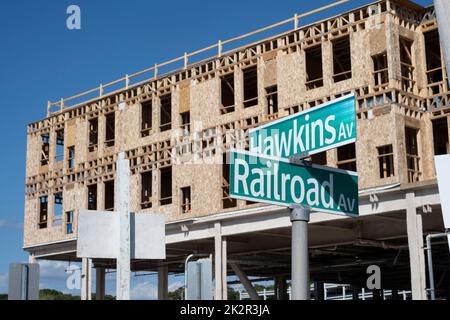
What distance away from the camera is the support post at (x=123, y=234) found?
6559 millimetres

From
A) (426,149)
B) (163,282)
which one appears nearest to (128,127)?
(163,282)

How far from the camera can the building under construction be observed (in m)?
28.3

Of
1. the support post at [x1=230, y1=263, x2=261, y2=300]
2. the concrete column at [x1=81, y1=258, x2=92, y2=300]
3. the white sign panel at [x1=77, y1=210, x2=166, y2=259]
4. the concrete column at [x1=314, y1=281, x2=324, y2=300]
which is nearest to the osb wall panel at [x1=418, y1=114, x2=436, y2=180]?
the support post at [x1=230, y1=263, x2=261, y2=300]

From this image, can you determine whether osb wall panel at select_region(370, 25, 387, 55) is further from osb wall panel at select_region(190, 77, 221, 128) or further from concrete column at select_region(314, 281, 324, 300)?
concrete column at select_region(314, 281, 324, 300)

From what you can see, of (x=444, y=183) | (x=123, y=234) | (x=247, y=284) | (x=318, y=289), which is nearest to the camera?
(x=123, y=234)

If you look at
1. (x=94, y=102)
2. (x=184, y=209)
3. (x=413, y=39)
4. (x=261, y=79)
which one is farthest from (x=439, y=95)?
(x=94, y=102)

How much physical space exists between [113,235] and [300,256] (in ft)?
5.58

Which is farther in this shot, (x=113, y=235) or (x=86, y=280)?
(x=86, y=280)

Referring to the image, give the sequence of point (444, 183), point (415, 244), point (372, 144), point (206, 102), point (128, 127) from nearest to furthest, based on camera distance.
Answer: point (444, 183)
point (415, 244)
point (372, 144)
point (206, 102)
point (128, 127)

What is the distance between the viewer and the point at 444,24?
677cm

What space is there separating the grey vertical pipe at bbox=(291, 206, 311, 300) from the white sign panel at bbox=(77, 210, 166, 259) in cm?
122

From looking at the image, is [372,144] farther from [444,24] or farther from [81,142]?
[444,24]

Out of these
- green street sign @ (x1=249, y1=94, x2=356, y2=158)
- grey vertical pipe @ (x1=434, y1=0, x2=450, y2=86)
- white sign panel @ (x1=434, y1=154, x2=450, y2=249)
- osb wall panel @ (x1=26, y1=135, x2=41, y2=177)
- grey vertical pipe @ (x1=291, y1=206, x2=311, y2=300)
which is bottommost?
grey vertical pipe @ (x1=291, y1=206, x2=311, y2=300)

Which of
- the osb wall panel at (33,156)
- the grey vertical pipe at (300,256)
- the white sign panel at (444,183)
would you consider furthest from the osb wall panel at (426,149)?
the osb wall panel at (33,156)
